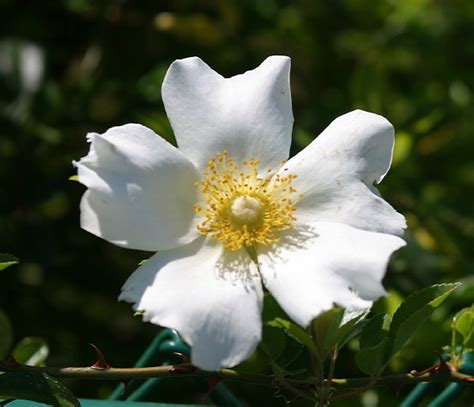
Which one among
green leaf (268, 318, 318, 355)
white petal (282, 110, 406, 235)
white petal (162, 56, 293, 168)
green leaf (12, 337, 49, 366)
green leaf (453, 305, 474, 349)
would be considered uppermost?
white petal (162, 56, 293, 168)

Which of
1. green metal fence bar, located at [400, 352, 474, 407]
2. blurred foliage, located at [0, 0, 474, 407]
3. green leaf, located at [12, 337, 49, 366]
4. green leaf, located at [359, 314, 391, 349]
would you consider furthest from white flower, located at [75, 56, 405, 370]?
blurred foliage, located at [0, 0, 474, 407]

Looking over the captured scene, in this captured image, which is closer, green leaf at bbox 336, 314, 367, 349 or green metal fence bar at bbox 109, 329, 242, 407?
green leaf at bbox 336, 314, 367, 349

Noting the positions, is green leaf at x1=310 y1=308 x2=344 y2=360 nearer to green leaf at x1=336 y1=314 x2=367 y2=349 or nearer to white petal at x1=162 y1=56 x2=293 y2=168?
green leaf at x1=336 y1=314 x2=367 y2=349

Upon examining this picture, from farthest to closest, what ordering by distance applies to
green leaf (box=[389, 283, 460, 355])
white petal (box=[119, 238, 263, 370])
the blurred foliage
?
the blurred foliage, green leaf (box=[389, 283, 460, 355]), white petal (box=[119, 238, 263, 370])

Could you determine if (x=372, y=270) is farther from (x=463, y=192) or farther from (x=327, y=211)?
(x=463, y=192)

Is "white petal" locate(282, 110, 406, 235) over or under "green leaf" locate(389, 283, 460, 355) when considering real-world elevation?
over

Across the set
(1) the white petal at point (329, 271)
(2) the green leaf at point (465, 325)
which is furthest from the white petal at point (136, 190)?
(2) the green leaf at point (465, 325)
